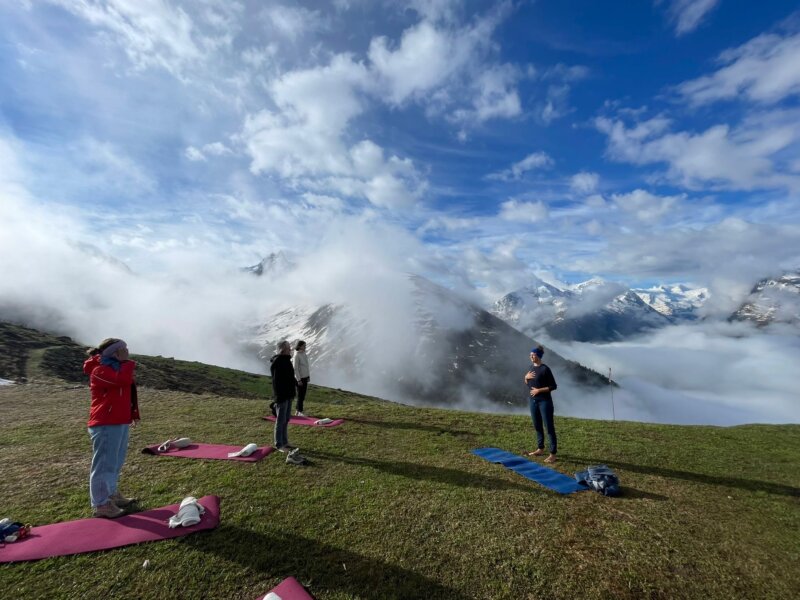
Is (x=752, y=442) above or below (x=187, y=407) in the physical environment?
above

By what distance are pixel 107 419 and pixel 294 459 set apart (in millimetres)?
5430

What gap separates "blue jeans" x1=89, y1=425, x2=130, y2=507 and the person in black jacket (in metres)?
4.78

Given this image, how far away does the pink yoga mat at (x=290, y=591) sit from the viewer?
251 inches

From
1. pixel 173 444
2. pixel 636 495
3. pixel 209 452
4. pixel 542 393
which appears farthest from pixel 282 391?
pixel 636 495

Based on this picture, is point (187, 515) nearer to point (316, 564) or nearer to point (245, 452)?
point (316, 564)

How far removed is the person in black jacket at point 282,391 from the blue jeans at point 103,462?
4.78 m

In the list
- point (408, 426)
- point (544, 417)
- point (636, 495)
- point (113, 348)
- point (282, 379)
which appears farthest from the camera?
point (408, 426)

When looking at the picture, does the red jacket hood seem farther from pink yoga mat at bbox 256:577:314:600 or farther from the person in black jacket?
pink yoga mat at bbox 256:577:314:600

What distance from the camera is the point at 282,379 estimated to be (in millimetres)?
13125

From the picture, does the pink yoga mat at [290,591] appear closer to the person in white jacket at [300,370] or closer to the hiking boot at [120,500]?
the hiking boot at [120,500]

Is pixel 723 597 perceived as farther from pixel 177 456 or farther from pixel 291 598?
pixel 177 456

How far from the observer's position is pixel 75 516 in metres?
8.73

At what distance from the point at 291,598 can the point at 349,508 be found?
3185 mm

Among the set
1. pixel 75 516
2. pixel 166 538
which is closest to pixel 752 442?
pixel 166 538
